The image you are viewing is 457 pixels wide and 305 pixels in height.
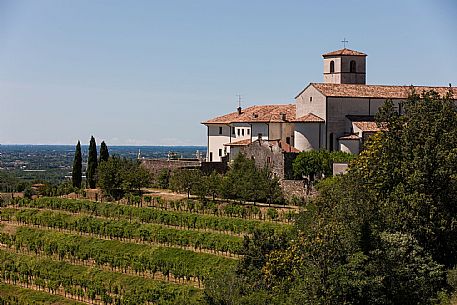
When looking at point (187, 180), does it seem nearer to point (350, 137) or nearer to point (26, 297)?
point (350, 137)

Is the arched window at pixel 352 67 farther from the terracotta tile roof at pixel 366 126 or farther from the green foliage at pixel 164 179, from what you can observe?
the green foliage at pixel 164 179

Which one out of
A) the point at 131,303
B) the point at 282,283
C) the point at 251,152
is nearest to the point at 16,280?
the point at 131,303

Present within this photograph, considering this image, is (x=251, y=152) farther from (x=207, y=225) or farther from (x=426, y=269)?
(x=426, y=269)

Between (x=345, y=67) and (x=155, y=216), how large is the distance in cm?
1865

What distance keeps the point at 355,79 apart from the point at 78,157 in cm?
2080

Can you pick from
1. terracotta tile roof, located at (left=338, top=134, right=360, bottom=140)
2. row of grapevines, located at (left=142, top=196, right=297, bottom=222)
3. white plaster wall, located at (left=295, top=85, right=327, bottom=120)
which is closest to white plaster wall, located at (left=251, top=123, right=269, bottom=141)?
white plaster wall, located at (left=295, top=85, right=327, bottom=120)

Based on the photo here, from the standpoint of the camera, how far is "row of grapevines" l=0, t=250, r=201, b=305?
122 ft

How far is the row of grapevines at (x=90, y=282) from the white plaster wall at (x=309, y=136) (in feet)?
49.7

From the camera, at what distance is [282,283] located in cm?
2858

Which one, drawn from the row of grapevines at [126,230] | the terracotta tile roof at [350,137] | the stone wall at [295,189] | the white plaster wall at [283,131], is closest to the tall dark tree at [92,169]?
the row of grapevines at [126,230]

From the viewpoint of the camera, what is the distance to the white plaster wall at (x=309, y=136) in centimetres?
5038

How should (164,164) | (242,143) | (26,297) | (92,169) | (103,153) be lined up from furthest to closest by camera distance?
(103,153) < (92,169) < (164,164) < (242,143) < (26,297)

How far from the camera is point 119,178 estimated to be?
172ft

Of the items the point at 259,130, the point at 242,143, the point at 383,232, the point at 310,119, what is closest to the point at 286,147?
the point at 310,119
